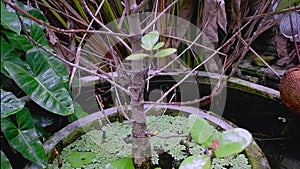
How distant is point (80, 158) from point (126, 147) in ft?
0.44

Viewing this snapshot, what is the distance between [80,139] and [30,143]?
0.22 meters

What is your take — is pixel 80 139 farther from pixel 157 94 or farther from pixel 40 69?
pixel 157 94

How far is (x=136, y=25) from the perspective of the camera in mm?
813

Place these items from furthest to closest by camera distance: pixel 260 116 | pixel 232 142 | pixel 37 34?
1. pixel 260 116
2. pixel 37 34
3. pixel 232 142

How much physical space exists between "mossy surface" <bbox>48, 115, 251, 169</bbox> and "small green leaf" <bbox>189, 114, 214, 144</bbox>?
440mm

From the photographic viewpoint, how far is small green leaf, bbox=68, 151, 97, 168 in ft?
3.12

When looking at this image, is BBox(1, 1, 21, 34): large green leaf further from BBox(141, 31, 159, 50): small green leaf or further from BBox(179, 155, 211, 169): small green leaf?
BBox(179, 155, 211, 169): small green leaf

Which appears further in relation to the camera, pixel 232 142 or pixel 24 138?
pixel 24 138

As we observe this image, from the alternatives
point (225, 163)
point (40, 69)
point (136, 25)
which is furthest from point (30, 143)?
point (225, 163)

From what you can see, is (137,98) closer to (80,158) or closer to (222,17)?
(80,158)

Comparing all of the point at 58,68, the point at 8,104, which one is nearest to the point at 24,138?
the point at 8,104

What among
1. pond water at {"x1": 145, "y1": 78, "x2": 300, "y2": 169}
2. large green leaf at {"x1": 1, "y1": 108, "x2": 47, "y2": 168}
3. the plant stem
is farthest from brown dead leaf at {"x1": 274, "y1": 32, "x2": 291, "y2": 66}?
large green leaf at {"x1": 1, "y1": 108, "x2": 47, "y2": 168}

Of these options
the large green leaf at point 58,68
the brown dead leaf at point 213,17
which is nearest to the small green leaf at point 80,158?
the large green leaf at point 58,68

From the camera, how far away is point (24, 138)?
32.6 inches
